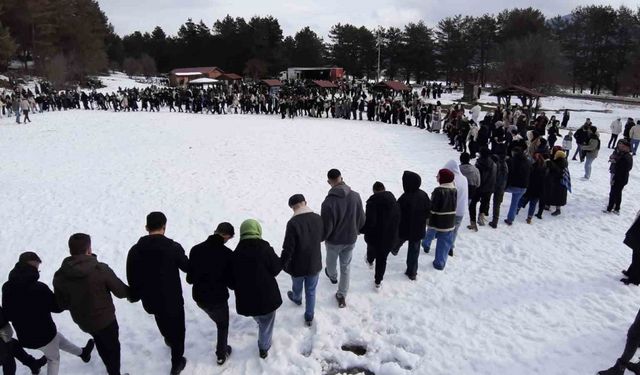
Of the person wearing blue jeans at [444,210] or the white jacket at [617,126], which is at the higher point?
the white jacket at [617,126]

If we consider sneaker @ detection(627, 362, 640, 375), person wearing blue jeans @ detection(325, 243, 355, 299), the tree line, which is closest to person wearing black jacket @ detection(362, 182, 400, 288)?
person wearing blue jeans @ detection(325, 243, 355, 299)

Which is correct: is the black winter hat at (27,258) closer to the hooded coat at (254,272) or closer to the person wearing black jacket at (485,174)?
the hooded coat at (254,272)

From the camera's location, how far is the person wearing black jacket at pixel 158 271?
3594 mm

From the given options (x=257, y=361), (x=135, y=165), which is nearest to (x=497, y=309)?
(x=257, y=361)

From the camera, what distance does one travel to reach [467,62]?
184 feet

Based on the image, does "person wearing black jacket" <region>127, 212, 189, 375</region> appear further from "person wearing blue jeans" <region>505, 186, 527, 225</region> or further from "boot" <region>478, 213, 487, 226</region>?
"person wearing blue jeans" <region>505, 186, 527, 225</region>

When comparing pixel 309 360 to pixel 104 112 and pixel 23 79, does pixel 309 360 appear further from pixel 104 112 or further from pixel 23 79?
pixel 23 79

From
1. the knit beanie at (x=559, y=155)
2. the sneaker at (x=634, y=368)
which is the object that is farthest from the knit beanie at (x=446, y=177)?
the knit beanie at (x=559, y=155)

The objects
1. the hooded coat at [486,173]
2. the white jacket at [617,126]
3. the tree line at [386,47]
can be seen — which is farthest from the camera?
the tree line at [386,47]

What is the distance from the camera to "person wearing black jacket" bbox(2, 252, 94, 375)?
136 inches

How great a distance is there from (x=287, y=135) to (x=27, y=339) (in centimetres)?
1414

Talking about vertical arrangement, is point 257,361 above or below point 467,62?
below

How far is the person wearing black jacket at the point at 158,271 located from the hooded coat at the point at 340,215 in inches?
65.3

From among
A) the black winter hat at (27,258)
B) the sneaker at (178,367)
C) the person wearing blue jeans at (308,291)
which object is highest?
the black winter hat at (27,258)
